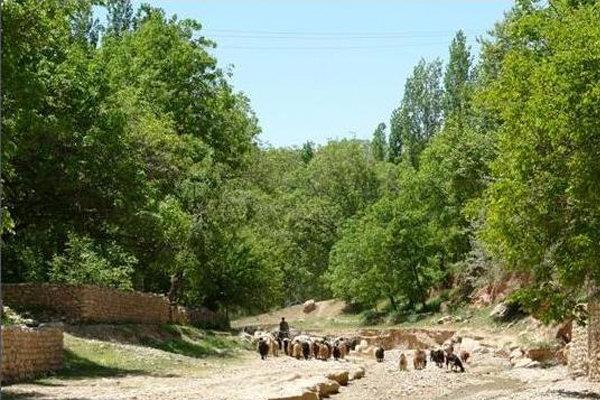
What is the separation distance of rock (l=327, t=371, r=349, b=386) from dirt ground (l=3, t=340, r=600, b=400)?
0.80 feet

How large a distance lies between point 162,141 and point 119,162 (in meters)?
6.87

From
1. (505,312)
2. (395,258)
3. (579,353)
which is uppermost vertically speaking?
(395,258)

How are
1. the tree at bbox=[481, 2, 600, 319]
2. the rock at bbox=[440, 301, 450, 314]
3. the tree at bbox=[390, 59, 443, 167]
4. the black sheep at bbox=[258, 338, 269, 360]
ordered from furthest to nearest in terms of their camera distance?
1. the tree at bbox=[390, 59, 443, 167]
2. the rock at bbox=[440, 301, 450, 314]
3. the black sheep at bbox=[258, 338, 269, 360]
4. the tree at bbox=[481, 2, 600, 319]

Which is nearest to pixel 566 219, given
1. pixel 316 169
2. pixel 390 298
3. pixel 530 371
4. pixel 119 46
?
pixel 530 371

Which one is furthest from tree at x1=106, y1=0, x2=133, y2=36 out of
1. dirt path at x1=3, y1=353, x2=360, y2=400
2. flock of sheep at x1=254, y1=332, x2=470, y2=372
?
dirt path at x1=3, y1=353, x2=360, y2=400

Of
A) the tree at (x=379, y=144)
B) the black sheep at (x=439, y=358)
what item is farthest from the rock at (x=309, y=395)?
the tree at (x=379, y=144)

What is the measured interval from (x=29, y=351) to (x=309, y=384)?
6392 millimetres

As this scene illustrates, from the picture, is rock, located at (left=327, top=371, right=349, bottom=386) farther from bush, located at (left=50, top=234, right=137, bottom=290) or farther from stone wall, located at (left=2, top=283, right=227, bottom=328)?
bush, located at (left=50, top=234, right=137, bottom=290)

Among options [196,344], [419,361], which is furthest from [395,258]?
[196,344]

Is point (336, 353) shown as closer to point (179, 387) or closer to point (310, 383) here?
point (310, 383)

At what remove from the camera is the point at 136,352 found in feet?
85.9

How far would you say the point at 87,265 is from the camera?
33125 mm

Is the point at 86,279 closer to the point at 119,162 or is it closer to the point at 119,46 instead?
the point at 119,162

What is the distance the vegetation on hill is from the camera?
18.5 meters
